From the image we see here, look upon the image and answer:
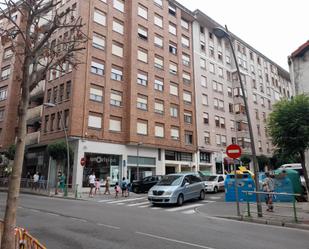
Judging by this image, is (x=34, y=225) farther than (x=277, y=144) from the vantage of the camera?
No

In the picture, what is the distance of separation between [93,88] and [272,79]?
4402 centimetres

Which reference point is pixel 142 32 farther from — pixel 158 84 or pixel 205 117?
pixel 205 117

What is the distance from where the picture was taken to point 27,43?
13.3 ft

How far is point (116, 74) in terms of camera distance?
1287 inches

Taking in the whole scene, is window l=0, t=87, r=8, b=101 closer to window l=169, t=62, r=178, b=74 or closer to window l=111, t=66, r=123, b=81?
window l=111, t=66, r=123, b=81

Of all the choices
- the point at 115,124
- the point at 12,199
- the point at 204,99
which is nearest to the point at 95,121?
the point at 115,124

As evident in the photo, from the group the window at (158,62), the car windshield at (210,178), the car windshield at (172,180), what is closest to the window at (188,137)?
the window at (158,62)

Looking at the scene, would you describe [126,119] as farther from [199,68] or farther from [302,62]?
[302,62]

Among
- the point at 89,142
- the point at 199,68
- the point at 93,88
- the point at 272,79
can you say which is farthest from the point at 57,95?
the point at 272,79

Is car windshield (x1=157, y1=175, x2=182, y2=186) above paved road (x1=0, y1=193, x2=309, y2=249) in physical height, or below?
above

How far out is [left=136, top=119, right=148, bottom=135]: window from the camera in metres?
32.6

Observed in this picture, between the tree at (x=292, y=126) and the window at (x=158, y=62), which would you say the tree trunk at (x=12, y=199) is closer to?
the tree at (x=292, y=126)

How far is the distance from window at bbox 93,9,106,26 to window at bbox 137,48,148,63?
5.09 m

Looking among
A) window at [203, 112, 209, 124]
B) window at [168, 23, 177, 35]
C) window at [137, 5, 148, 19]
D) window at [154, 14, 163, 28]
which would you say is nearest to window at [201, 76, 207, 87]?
window at [203, 112, 209, 124]
